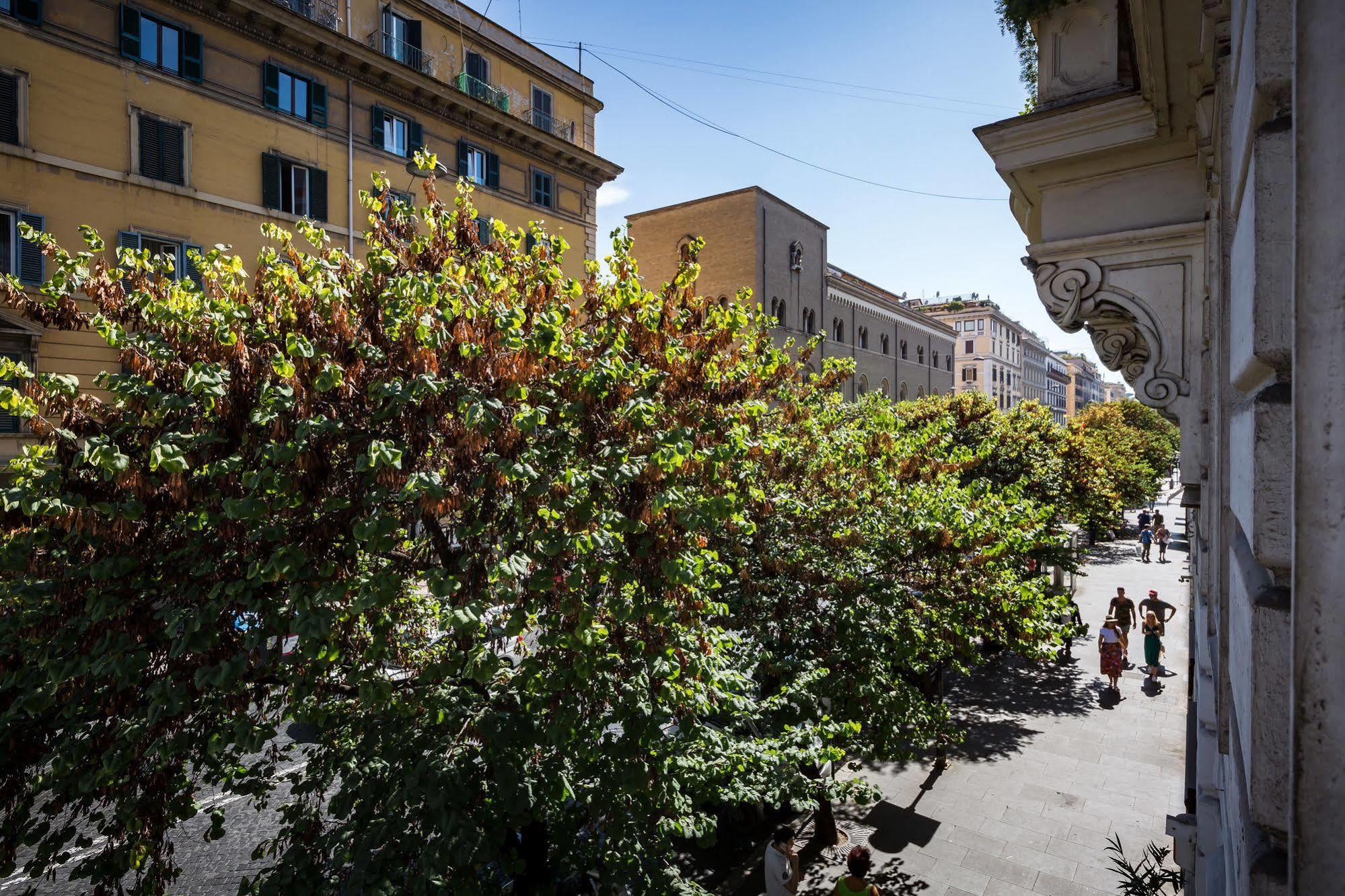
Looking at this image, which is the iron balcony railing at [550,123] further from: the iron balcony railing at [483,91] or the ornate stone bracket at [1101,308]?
the ornate stone bracket at [1101,308]

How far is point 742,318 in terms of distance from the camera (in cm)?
517

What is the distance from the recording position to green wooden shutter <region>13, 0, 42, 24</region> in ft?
52.2

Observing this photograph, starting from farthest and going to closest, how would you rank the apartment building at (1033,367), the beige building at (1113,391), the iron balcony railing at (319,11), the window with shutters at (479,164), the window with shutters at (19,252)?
the beige building at (1113,391) < the apartment building at (1033,367) < the window with shutters at (479,164) < the iron balcony railing at (319,11) < the window with shutters at (19,252)

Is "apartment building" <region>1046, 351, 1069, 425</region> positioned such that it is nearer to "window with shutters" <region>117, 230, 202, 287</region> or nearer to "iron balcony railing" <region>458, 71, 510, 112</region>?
"iron balcony railing" <region>458, 71, 510, 112</region>

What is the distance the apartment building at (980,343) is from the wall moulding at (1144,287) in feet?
263

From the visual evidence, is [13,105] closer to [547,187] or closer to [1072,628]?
[547,187]

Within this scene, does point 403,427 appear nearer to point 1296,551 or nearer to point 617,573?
point 617,573

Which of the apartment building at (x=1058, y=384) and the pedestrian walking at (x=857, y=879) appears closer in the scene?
the pedestrian walking at (x=857, y=879)

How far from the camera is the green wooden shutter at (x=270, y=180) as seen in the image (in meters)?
19.9

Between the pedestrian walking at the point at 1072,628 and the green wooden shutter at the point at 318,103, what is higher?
the green wooden shutter at the point at 318,103

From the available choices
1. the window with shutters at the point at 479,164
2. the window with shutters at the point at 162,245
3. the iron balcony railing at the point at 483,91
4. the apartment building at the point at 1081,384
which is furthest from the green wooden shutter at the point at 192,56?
the apartment building at the point at 1081,384

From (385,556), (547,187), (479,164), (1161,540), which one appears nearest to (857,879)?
(385,556)

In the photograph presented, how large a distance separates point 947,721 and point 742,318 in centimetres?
647

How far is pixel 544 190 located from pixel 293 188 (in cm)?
905
